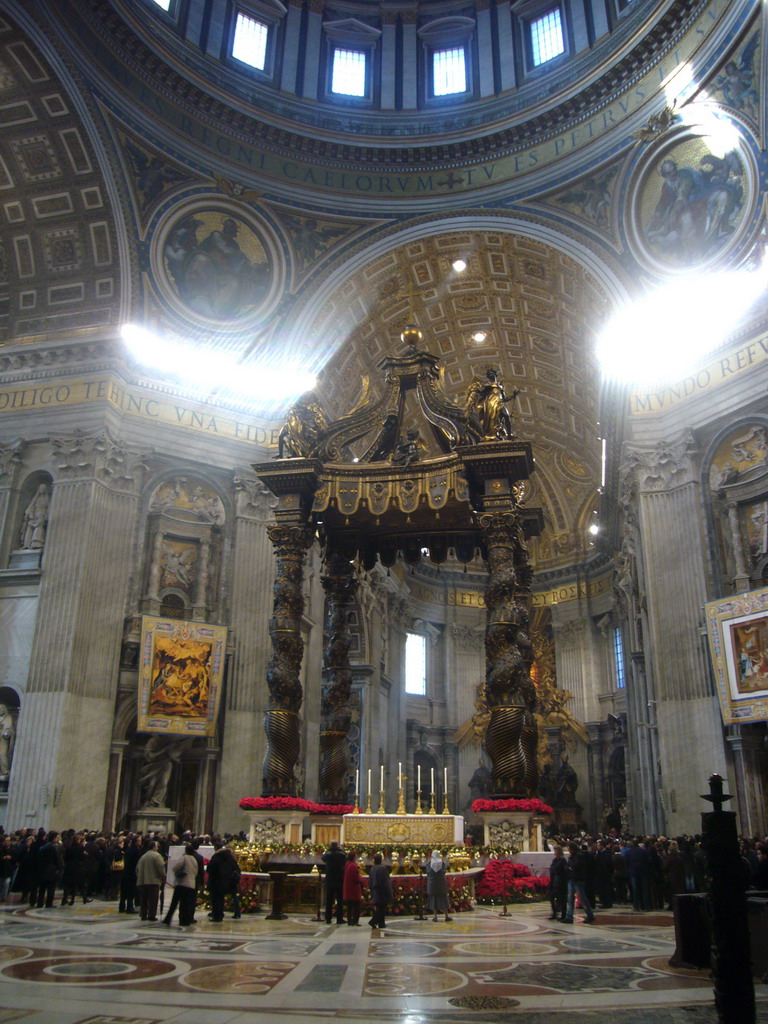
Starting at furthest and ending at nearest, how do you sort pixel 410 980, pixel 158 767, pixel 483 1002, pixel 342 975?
pixel 158 767
pixel 342 975
pixel 410 980
pixel 483 1002

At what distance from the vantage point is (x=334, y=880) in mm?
9461

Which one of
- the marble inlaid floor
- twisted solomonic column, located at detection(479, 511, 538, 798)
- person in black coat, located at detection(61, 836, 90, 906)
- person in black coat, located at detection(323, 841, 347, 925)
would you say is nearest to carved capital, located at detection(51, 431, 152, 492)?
person in black coat, located at detection(61, 836, 90, 906)

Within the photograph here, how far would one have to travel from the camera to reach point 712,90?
55.2ft

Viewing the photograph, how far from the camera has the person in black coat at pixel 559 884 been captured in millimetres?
9773

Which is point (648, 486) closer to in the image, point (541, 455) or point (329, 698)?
point (329, 698)

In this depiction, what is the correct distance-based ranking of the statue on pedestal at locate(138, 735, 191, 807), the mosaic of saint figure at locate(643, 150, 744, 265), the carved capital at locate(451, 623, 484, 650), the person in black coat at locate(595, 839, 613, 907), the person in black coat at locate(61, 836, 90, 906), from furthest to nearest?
the carved capital at locate(451, 623, 484, 650) < the mosaic of saint figure at locate(643, 150, 744, 265) < the statue on pedestal at locate(138, 735, 191, 807) < the person in black coat at locate(595, 839, 613, 907) < the person in black coat at locate(61, 836, 90, 906)

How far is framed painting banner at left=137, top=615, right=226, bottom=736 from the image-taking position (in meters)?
16.5

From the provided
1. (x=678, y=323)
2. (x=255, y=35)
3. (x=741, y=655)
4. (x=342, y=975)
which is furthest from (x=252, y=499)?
(x=342, y=975)

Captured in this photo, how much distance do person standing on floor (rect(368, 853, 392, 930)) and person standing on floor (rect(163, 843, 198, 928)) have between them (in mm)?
1826

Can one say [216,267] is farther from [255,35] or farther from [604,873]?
[604,873]

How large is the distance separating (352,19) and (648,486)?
14605 millimetres

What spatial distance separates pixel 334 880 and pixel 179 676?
8.03 m

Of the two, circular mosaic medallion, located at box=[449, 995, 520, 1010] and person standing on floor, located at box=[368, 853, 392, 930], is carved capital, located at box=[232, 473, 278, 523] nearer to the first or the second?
person standing on floor, located at box=[368, 853, 392, 930]

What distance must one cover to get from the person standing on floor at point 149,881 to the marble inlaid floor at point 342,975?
0.75ft
